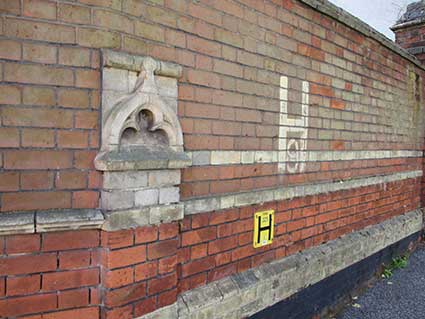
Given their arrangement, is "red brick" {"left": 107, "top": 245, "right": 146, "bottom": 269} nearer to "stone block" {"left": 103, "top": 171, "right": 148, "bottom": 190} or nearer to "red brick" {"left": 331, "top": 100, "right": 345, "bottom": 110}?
"stone block" {"left": 103, "top": 171, "right": 148, "bottom": 190}

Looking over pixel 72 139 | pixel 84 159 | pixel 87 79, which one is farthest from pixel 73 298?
pixel 87 79

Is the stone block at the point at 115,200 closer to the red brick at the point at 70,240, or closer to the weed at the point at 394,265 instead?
the red brick at the point at 70,240

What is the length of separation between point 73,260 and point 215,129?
130cm

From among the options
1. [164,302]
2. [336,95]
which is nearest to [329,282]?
[336,95]

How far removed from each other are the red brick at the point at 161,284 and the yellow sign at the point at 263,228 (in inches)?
37.9

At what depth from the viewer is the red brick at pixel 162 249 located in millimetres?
2109

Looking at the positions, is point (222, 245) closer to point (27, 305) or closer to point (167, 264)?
point (167, 264)

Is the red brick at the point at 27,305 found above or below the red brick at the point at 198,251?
below

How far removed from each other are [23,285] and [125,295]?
20.9 inches

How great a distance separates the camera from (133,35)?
204 cm

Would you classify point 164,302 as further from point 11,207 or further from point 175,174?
point 11,207

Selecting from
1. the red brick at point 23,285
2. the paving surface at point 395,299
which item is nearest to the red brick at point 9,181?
the red brick at point 23,285

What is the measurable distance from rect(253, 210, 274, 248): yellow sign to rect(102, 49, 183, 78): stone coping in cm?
144

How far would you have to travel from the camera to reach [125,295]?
1997 millimetres
